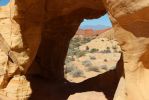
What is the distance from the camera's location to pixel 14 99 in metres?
7.70

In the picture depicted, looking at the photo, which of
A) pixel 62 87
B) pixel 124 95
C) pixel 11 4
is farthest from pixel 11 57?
pixel 124 95

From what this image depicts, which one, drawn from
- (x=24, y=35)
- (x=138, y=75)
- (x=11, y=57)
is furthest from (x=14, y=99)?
(x=138, y=75)

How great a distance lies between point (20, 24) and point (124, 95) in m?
3.51

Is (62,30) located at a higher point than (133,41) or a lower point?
higher

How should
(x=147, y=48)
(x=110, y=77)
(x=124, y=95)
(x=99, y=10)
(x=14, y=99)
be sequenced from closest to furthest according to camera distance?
(x=147, y=48), (x=124, y=95), (x=14, y=99), (x=110, y=77), (x=99, y=10)

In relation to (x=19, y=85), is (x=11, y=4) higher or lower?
higher

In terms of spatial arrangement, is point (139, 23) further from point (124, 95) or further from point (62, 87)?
point (62, 87)

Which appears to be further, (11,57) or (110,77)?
(110,77)

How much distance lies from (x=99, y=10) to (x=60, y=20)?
1126mm

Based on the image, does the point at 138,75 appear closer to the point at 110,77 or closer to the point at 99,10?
the point at 110,77

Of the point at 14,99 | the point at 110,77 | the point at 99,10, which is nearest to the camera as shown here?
Answer: the point at 14,99

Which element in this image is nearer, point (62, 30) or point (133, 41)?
point (133, 41)

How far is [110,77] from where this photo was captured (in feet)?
28.5

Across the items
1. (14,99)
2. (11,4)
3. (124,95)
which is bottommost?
(14,99)
